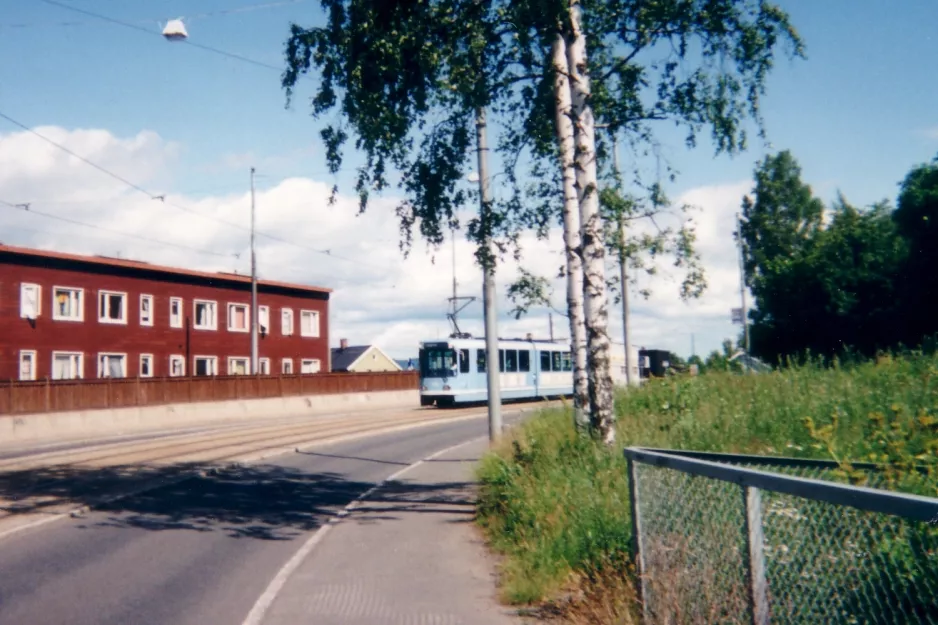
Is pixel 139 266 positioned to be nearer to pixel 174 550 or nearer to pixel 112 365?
pixel 112 365

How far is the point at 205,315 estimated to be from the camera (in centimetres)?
4916

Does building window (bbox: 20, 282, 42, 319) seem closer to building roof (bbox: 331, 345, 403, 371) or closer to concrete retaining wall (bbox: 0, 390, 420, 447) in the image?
concrete retaining wall (bbox: 0, 390, 420, 447)

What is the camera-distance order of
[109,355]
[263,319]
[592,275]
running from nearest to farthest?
[592,275], [109,355], [263,319]


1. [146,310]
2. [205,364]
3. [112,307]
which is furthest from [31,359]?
[205,364]

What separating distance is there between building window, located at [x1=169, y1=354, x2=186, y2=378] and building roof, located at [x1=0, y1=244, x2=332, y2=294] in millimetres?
4864

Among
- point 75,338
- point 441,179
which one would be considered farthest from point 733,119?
point 75,338

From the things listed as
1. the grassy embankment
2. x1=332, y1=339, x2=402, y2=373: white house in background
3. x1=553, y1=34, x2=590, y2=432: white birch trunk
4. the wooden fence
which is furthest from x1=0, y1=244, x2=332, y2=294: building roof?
Result: x1=553, y1=34, x2=590, y2=432: white birch trunk

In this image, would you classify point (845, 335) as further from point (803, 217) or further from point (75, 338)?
point (75, 338)

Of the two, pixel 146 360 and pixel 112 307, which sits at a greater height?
pixel 112 307

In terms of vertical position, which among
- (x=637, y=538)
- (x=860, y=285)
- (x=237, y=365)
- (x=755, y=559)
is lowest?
(x=637, y=538)

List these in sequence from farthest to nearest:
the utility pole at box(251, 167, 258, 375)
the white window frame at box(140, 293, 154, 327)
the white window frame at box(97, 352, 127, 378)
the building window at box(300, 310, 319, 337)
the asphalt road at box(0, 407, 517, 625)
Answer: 1. the building window at box(300, 310, 319, 337)
2. the white window frame at box(140, 293, 154, 327)
3. the white window frame at box(97, 352, 127, 378)
4. the utility pole at box(251, 167, 258, 375)
5. the asphalt road at box(0, 407, 517, 625)

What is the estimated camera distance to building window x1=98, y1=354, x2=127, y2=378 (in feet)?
139

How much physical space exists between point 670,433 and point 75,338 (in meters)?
38.5

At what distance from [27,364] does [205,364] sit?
11350mm
